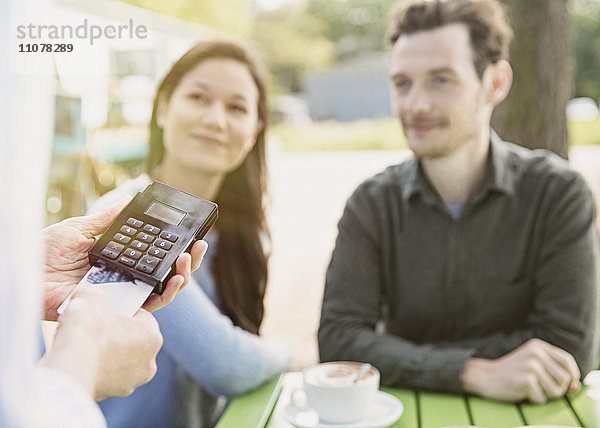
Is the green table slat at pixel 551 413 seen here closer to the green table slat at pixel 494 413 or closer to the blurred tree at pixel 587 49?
the green table slat at pixel 494 413

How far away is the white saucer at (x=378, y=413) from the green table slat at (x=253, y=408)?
0.17 ft

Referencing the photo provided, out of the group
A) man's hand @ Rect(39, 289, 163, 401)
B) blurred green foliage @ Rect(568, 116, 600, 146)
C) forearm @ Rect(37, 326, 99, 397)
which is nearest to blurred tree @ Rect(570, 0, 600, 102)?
blurred green foliage @ Rect(568, 116, 600, 146)

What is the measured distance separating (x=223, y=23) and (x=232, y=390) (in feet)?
56.0

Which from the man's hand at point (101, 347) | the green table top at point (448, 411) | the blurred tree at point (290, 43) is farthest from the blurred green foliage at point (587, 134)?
the blurred tree at point (290, 43)

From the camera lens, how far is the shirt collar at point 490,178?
1744 mm

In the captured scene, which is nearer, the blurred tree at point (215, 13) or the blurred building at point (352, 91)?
the blurred tree at point (215, 13)

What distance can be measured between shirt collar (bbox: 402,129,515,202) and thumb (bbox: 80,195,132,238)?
0.90 m

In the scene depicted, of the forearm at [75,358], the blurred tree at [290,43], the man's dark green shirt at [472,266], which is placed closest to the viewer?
the forearm at [75,358]

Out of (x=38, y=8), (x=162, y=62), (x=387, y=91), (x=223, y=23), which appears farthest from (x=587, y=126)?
(x=38, y=8)

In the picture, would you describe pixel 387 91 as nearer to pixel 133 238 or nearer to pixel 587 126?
pixel 587 126

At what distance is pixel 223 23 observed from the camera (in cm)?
1759

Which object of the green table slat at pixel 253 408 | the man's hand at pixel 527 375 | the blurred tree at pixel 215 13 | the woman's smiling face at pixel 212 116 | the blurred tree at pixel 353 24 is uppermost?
the blurred tree at pixel 353 24

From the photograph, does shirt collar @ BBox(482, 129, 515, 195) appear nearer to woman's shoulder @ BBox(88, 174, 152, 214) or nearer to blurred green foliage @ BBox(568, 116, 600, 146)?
woman's shoulder @ BBox(88, 174, 152, 214)

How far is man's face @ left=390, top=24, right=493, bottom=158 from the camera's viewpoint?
1.78 metres
